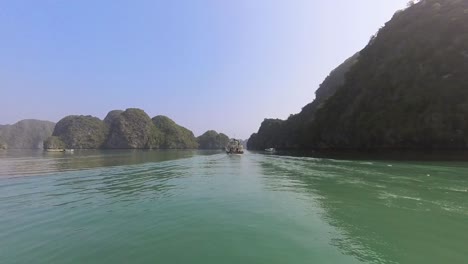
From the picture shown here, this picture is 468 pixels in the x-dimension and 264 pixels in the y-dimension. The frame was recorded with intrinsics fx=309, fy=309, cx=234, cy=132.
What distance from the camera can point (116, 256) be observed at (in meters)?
9.61

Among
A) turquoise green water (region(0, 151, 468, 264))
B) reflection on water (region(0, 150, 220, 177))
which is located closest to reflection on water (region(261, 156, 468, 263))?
turquoise green water (region(0, 151, 468, 264))

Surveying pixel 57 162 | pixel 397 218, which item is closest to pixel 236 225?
pixel 397 218

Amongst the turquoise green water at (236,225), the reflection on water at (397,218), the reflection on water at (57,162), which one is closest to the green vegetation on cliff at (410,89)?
the reflection on water at (397,218)

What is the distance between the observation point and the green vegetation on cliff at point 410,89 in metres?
61.8

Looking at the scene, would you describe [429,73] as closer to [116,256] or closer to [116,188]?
[116,188]

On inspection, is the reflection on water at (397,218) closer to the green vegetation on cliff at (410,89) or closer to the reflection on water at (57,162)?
the reflection on water at (57,162)

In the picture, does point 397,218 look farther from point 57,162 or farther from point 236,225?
point 57,162

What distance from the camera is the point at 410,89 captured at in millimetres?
71625

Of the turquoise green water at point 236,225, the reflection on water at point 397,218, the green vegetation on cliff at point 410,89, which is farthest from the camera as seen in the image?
the green vegetation on cliff at point 410,89

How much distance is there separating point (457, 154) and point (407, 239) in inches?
2165

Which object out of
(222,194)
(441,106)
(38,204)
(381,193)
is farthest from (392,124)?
(38,204)

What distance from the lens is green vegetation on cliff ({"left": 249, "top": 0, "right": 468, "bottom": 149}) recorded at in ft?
203

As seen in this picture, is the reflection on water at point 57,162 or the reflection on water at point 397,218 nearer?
the reflection on water at point 397,218

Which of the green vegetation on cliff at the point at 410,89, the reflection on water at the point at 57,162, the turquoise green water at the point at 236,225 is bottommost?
the turquoise green water at the point at 236,225
